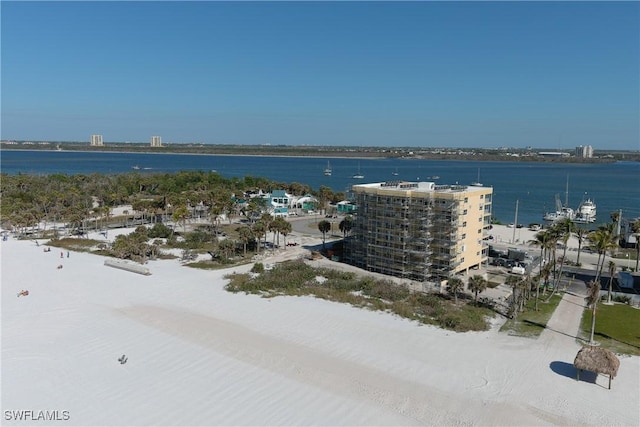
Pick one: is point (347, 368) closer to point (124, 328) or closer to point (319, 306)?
point (319, 306)

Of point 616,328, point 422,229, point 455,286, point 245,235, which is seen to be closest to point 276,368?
point 455,286

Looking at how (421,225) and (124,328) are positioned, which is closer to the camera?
(124,328)

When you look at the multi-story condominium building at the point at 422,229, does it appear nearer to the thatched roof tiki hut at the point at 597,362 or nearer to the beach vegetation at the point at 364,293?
the beach vegetation at the point at 364,293

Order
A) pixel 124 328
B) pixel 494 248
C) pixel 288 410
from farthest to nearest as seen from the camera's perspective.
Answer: pixel 494 248 → pixel 124 328 → pixel 288 410

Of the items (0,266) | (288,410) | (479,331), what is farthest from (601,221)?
(0,266)

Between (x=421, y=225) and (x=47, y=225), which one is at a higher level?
(x=421, y=225)

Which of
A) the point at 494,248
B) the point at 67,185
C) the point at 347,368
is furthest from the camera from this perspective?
the point at 67,185

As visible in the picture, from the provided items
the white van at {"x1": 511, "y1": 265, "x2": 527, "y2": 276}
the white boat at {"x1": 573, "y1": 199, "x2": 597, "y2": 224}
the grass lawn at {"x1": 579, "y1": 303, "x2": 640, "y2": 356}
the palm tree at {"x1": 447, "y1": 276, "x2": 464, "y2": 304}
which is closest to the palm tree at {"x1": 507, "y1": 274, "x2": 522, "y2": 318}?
the palm tree at {"x1": 447, "y1": 276, "x2": 464, "y2": 304}
